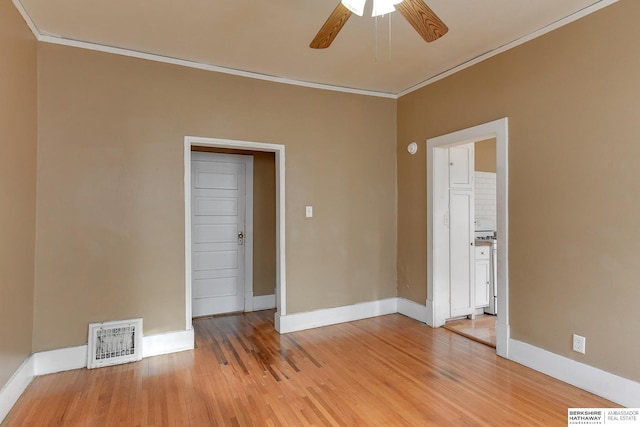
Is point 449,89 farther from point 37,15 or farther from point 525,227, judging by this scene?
point 37,15

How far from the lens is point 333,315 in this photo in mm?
4094

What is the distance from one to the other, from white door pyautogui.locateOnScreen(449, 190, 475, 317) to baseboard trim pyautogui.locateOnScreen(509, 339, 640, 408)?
1.04 metres

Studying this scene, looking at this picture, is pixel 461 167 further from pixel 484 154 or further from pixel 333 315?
pixel 333 315

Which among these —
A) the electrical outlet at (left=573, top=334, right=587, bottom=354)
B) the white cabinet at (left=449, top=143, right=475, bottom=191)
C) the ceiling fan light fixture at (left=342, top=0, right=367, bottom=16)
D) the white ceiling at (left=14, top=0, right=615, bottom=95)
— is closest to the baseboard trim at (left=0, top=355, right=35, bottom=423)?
the white ceiling at (left=14, top=0, right=615, bottom=95)

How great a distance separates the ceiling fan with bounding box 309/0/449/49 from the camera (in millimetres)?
1821

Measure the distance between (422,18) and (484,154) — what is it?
13.3 feet

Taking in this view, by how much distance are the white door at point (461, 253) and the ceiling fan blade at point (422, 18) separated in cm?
230

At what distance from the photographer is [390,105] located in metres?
4.45

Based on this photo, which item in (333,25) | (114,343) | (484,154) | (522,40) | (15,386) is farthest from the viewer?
(484,154)

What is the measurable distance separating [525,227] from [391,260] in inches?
69.8

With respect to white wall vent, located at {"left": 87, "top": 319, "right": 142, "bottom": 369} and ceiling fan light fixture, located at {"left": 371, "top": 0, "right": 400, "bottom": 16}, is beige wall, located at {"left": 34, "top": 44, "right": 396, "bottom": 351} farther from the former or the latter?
ceiling fan light fixture, located at {"left": 371, "top": 0, "right": 400, "bottom": 16}

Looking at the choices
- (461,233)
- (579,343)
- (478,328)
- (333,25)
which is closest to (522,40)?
(333,25)

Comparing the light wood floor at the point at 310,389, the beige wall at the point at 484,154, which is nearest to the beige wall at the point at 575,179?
the light wood floor at the point at 310,389

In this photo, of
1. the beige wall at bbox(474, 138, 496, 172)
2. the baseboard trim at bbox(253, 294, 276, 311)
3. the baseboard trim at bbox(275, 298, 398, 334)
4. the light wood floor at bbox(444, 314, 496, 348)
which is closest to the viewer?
the light wood floor at bbox(444, 314, 496, 348)
